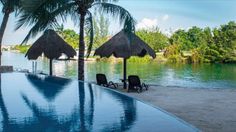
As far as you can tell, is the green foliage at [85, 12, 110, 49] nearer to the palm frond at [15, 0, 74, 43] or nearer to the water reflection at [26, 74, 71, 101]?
the palm frond at [15, 0, 74, 43]

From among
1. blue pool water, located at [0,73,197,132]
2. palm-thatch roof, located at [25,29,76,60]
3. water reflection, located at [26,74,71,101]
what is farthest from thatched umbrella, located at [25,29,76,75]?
blue pool water, located at [0,73,197,132]

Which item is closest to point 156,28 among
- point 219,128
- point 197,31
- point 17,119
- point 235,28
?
point 197,31

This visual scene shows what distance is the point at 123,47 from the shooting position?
1477 cm

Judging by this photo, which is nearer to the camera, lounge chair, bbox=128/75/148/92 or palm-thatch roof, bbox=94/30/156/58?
lounge chair, bbox=128/75/148/92

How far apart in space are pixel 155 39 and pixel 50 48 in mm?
49794

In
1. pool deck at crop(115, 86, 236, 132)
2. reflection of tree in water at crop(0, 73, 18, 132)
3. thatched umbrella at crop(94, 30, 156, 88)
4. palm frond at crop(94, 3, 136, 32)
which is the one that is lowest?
pool deck at crop(115, 86, 236, 132)

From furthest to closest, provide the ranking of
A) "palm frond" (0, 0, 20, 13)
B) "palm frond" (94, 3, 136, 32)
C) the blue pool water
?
1. "palm frond" (0, 0, 20, 13)
2. "palm frond" (94, 3, 136, 32)
3. the blue pool water

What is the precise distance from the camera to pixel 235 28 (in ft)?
195

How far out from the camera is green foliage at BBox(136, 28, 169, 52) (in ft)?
212

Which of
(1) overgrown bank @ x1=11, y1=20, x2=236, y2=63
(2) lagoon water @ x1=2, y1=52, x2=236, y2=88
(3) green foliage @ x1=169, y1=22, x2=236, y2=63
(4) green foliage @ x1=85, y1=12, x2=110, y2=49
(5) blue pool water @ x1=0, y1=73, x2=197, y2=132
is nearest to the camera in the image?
(5) blue pool water @ x1=0, y1=73, x2=197, y2=132

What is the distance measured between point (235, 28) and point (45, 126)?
58.4 metres

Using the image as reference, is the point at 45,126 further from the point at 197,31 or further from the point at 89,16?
the point at 197,31

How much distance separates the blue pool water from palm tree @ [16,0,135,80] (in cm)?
829

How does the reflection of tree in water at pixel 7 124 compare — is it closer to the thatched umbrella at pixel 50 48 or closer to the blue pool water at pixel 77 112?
the blue pool water at pixel 77 112
